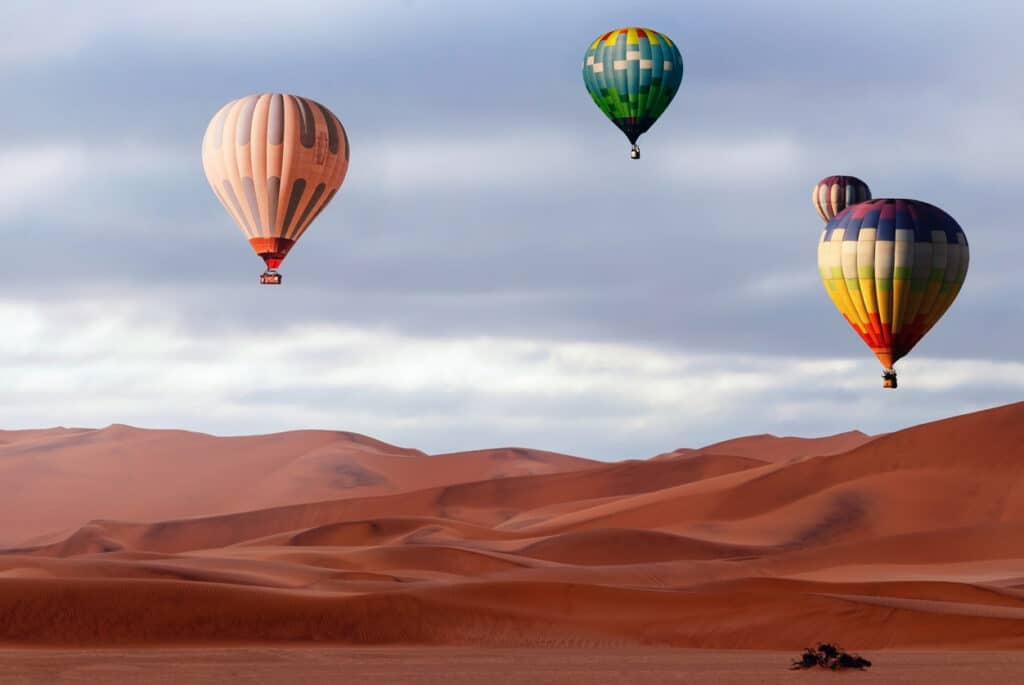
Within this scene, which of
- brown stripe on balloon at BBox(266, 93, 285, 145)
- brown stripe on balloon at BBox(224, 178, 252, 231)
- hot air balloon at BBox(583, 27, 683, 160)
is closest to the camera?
brown stripe on balloon at BBox(266, 93, 285, 145)

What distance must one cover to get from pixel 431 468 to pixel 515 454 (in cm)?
652

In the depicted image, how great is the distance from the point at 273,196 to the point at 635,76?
44.9 ft

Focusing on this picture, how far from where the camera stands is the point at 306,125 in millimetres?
50156

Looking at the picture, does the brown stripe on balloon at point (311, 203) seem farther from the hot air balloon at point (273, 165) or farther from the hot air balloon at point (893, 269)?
the hot air balloon at point (893, 269)

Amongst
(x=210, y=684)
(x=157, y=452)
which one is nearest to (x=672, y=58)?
(x=210, y=684)

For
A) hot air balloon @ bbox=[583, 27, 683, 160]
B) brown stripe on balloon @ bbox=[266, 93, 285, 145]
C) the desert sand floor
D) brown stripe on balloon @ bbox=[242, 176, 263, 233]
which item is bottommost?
the desert sand floor

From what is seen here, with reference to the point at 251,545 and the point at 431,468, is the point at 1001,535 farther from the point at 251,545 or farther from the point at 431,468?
the point at 431,468

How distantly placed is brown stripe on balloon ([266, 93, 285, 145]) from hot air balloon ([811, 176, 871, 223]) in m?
33.2

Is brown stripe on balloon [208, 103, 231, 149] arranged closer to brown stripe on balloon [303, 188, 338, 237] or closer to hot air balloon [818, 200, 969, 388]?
brown stripe on balloon [303, 188, 338, 237]

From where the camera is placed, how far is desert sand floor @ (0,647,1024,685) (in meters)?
26.4

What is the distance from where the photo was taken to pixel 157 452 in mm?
134000

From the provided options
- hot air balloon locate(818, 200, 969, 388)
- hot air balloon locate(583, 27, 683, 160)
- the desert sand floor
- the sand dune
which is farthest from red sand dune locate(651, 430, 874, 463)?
the desert sand floor

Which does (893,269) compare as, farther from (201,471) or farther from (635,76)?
(201,471)

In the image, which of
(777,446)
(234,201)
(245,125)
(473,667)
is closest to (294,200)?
(234,201)
